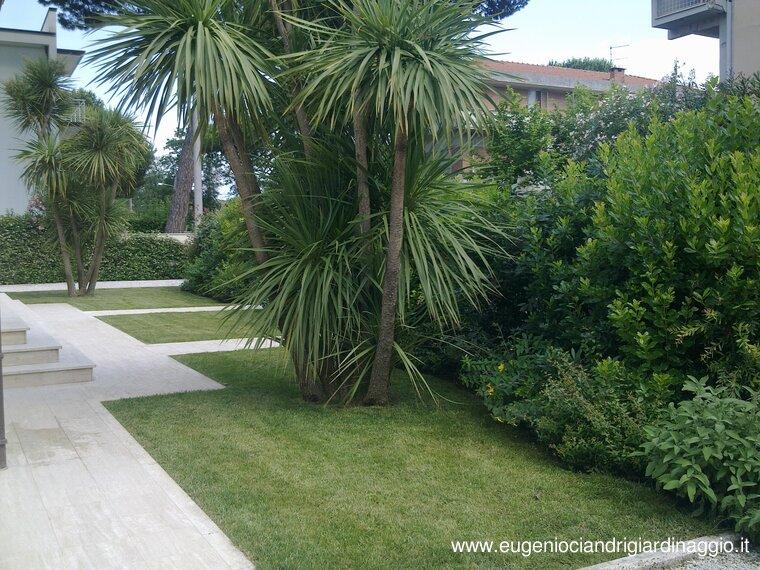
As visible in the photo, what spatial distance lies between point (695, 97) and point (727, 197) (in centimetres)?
421

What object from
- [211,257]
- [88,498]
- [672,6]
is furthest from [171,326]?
[672,6]

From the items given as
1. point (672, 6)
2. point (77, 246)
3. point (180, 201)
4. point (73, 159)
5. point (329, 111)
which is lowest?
point (77, 246)

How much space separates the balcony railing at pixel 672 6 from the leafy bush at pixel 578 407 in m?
11.4

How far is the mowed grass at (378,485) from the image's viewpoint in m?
3.72

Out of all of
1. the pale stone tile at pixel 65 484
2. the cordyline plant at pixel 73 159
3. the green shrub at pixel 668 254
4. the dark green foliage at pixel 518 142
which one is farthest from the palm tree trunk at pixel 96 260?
the green shrub at pixel 668 254

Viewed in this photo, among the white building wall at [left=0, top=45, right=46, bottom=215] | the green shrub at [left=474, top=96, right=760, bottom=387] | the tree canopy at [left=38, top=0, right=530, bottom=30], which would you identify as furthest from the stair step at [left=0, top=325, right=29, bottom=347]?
the white building wall at [left=0, top=45, right=46, bottom=215]

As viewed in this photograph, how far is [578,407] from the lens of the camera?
187 inches

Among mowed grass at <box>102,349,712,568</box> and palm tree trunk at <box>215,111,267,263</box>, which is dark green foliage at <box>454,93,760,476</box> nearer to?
mowed grass at <box>102,349,712,568</box>

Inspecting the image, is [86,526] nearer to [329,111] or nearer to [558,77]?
[329,111]

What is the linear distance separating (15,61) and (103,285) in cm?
697

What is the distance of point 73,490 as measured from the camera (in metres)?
4.38

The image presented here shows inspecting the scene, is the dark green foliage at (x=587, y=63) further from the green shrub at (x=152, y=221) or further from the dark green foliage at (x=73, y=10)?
the dark green foliage at (x=73, y=10)

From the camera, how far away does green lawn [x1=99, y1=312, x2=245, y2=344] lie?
34.8ft

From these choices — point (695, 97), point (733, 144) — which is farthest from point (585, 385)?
point (695, 97)
